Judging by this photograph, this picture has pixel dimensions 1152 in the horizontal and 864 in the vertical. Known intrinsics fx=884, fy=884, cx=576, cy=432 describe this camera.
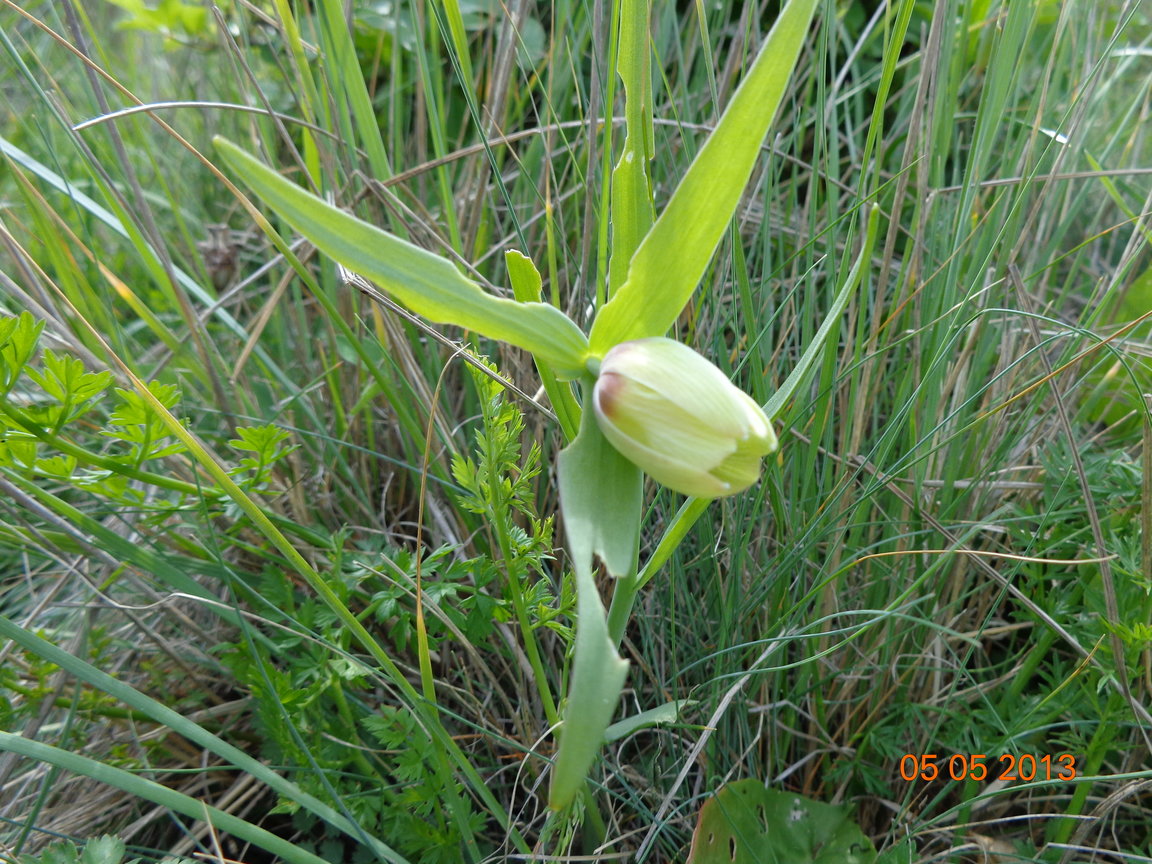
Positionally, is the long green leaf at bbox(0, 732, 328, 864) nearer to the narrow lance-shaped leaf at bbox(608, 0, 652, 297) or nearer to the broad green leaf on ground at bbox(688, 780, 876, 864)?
the broad green leaf on ground at bbox(688, 780, 876, 864)

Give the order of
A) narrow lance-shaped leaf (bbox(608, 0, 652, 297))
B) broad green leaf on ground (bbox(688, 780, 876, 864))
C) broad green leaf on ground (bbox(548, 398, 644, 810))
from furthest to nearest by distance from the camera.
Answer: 1. broad green leaf on ground (bbox(688, 780, 876, 864))
2. narrow lance-shaped leaf (bbox(608, 0, 652, 297))
3. broad green leaf on ground (bbox(548, 398, 644, 810))

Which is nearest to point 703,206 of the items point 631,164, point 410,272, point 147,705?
point 631,164

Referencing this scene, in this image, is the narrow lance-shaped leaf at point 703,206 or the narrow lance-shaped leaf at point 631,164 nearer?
the narrow lance-shaped leaf at point 703,206

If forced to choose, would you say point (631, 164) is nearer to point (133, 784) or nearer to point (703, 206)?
point (703, 206)

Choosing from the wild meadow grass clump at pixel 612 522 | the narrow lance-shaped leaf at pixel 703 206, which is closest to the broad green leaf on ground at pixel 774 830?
the wild meadow grass clump at pixel 612 522

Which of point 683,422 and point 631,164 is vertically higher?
point 631,164
